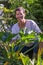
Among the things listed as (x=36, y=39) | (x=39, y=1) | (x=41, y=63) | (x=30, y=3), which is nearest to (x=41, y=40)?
(x=36, y=39)

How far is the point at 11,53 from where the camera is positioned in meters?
1.36

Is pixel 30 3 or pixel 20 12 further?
pixel 30 3

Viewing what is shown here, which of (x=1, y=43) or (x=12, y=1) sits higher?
(x=1, y=43)

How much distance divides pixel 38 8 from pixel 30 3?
Result: 546 millimetres

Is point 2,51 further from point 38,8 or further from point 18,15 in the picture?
point 38,8

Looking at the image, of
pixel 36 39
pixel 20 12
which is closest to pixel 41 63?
pixel 36 39

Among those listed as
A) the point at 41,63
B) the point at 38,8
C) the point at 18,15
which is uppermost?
the point at 41,63

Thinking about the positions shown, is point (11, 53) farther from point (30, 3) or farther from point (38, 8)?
point (38, 8)

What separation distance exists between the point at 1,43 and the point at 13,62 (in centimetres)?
12

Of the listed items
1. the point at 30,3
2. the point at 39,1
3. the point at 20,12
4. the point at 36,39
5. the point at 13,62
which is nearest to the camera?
the point at 13,62

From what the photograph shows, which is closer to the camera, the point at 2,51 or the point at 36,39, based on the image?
the point at 2,51

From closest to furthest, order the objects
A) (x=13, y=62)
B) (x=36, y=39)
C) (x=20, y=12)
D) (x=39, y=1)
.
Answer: (x=13, y=62), (x=36, y=39), (x=20, y=12), (x=39, y=1)

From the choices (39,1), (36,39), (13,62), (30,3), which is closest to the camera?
(13,62)

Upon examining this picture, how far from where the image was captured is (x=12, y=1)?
616 centimetres
